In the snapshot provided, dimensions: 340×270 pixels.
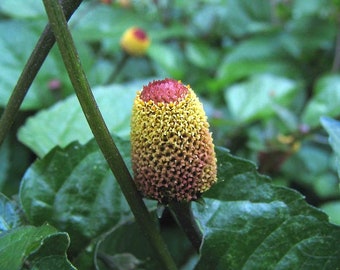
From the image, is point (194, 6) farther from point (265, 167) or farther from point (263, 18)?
point (265, 167)

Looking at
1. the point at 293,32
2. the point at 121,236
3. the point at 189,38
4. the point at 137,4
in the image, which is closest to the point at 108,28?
the point at 189,38

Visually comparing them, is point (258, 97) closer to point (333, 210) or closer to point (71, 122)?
point (333, 210)

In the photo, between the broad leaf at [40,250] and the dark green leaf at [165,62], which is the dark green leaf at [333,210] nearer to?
the dark green leaf at [165,62]

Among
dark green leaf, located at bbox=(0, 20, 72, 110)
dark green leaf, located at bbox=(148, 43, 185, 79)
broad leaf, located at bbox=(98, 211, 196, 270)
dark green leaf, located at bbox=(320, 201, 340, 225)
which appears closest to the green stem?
broad leaf, located at bbox=(98, 211, 196, 270)

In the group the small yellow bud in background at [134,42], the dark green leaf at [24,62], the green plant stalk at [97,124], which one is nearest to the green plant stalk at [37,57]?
the green plant stalk at [97,124]

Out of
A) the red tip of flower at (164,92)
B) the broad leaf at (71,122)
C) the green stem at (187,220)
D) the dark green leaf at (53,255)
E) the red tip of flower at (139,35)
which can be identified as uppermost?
the red tip of flower at (139,35)

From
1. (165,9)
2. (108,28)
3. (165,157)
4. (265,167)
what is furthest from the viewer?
(165,9)
